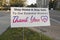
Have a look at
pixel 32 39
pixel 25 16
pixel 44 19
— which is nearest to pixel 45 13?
pixel 44 19

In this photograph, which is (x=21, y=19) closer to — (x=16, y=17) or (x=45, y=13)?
(x=16, y=17)

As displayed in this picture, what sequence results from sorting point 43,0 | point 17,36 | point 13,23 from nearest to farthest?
point 13,23 < point 43,0 < point 17,36

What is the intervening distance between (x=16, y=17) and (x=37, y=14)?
0.79m

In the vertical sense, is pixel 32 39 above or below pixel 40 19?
below

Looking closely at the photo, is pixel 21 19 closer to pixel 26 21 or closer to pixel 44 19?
pixel 26 21

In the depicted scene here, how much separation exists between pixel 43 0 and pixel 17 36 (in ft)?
7.41

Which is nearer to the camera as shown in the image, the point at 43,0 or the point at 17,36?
the point at 43,0

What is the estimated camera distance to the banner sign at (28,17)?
27.3 feet

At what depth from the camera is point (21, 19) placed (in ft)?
27.4

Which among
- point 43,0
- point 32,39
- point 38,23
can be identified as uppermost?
point 43,0

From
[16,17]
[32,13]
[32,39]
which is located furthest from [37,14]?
[32,39]

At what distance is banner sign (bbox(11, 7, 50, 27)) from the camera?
27.3 feet

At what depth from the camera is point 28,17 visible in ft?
27.8

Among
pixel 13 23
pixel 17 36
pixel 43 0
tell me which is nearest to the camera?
pixel 13 23
